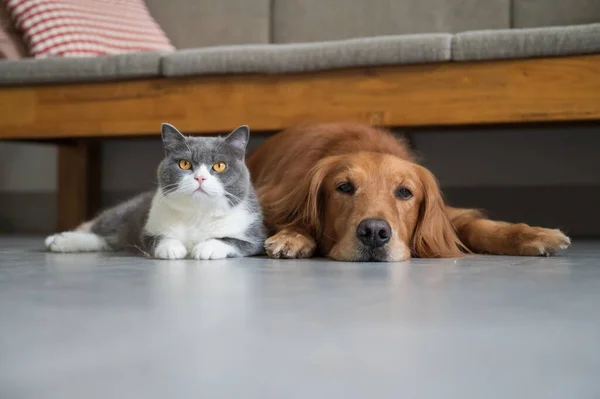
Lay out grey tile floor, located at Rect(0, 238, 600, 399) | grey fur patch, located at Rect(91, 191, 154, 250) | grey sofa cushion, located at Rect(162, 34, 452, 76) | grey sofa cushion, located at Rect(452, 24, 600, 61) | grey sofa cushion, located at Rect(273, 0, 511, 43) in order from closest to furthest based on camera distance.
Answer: grey tile floor, located at Rect(0, 238, 600, 399) < grey fur patch, located at Rect(91, 191, 154, 250) < grey sofa cushion, located at Rect(452, 24, 600, 61) < grey sofa cushion, located at Rect(162, 34, 452, 76) < grey sofa cushion, located at Rect(273, 0, 511, 43)

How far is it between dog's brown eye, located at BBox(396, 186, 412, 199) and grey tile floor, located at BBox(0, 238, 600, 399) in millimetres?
427

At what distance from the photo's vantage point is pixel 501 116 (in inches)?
93.1

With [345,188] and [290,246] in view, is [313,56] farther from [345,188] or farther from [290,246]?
[290,246]

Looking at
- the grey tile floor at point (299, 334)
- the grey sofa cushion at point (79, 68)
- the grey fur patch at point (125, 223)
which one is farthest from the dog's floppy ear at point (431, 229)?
the grey sofa cushion at point (79, 68)

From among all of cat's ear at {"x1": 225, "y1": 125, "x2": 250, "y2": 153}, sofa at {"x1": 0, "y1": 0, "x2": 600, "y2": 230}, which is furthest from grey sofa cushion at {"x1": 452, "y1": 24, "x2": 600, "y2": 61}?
cat's ear at {"x1": 225, "y1": 125, "x2": 250, "y2": 153}

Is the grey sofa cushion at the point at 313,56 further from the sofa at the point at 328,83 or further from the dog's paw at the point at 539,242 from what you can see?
the dog's paw at the point at 539,242

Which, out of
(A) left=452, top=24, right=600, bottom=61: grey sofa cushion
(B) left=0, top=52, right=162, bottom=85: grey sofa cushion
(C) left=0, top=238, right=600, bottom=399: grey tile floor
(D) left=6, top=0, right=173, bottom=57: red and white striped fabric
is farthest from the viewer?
(D) left=6, top=0, right=173, bottom=57: red and white striped fabric

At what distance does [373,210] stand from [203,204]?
437 mm

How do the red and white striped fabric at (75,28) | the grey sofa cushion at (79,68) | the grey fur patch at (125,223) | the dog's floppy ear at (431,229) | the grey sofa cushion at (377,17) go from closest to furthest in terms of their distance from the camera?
1. the dog's floppy ear at (431,229)
2. the grey fur patch at (125,223)
3. the grey sofa cushion at (79,68)
4. the red and white striped fabric at (75,28)
5. the grey sofa cushion at (377,17)

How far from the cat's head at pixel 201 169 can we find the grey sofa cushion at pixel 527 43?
872mm

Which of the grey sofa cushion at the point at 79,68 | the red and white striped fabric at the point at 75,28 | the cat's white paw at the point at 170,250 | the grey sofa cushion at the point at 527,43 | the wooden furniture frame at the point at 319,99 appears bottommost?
the cat's white paw at the point at 170,250

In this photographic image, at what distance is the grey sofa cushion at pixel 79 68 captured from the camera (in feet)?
8.68

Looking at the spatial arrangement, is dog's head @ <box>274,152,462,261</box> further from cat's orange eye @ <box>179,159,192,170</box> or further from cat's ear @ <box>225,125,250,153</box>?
cat's orange eye @ <box>179,159,192,170</box>

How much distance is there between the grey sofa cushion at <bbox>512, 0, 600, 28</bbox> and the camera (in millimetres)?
3163
